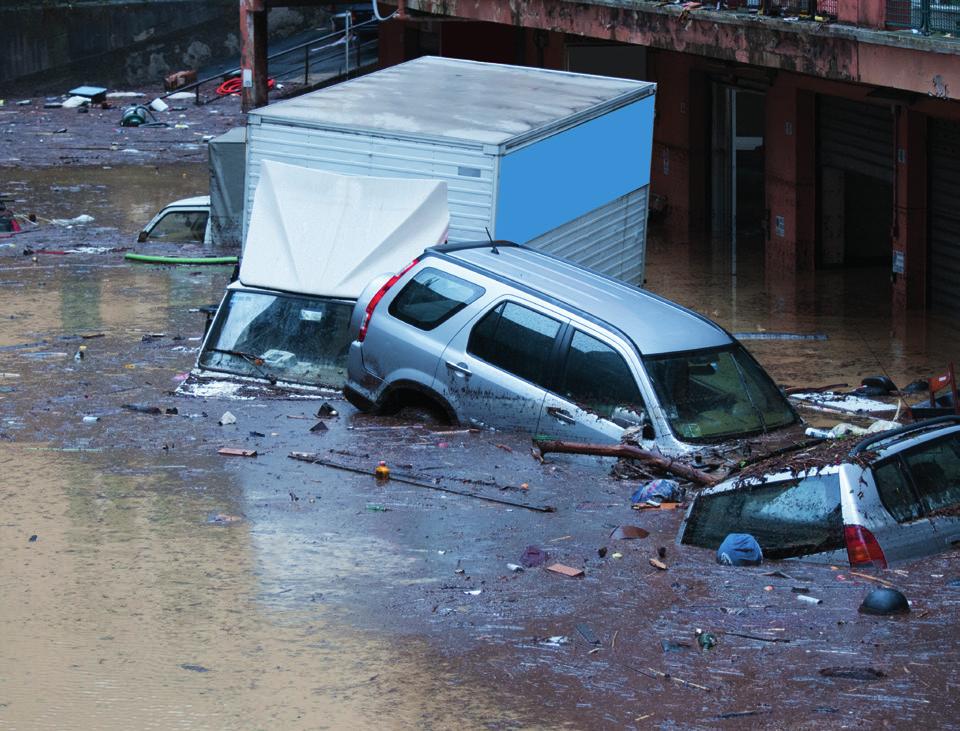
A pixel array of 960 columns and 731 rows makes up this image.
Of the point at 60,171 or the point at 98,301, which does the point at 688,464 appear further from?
the point at 60,171

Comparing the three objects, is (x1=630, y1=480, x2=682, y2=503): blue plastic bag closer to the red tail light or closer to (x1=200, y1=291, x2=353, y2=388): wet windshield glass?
the red tail light

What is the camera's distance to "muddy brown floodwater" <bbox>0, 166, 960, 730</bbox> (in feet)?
22.8

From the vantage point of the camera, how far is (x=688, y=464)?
10.1 meters

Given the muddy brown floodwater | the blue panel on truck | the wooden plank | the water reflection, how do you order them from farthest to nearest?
the water reflection → the blue panel on truck → the wooden plank → the muddy brown floodwater

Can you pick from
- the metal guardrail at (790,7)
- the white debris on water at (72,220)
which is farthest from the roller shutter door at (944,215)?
the white debris on water at (72,220)

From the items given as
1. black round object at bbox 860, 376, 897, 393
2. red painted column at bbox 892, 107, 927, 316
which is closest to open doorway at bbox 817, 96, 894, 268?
red painted column at bbox 892, 107, 927, 316

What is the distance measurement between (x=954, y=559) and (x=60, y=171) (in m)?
27.1

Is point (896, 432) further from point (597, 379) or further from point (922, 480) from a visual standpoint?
point (597, 379)

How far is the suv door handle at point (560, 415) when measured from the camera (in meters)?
11.0

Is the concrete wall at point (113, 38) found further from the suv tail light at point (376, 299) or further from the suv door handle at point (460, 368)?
the suv door handle at point (460, 368)

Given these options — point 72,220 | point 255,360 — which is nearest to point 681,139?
point 72,220

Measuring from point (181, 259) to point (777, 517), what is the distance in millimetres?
14906

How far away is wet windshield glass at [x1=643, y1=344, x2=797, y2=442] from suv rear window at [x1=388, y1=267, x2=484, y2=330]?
188 cm

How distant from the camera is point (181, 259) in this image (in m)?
21.9
